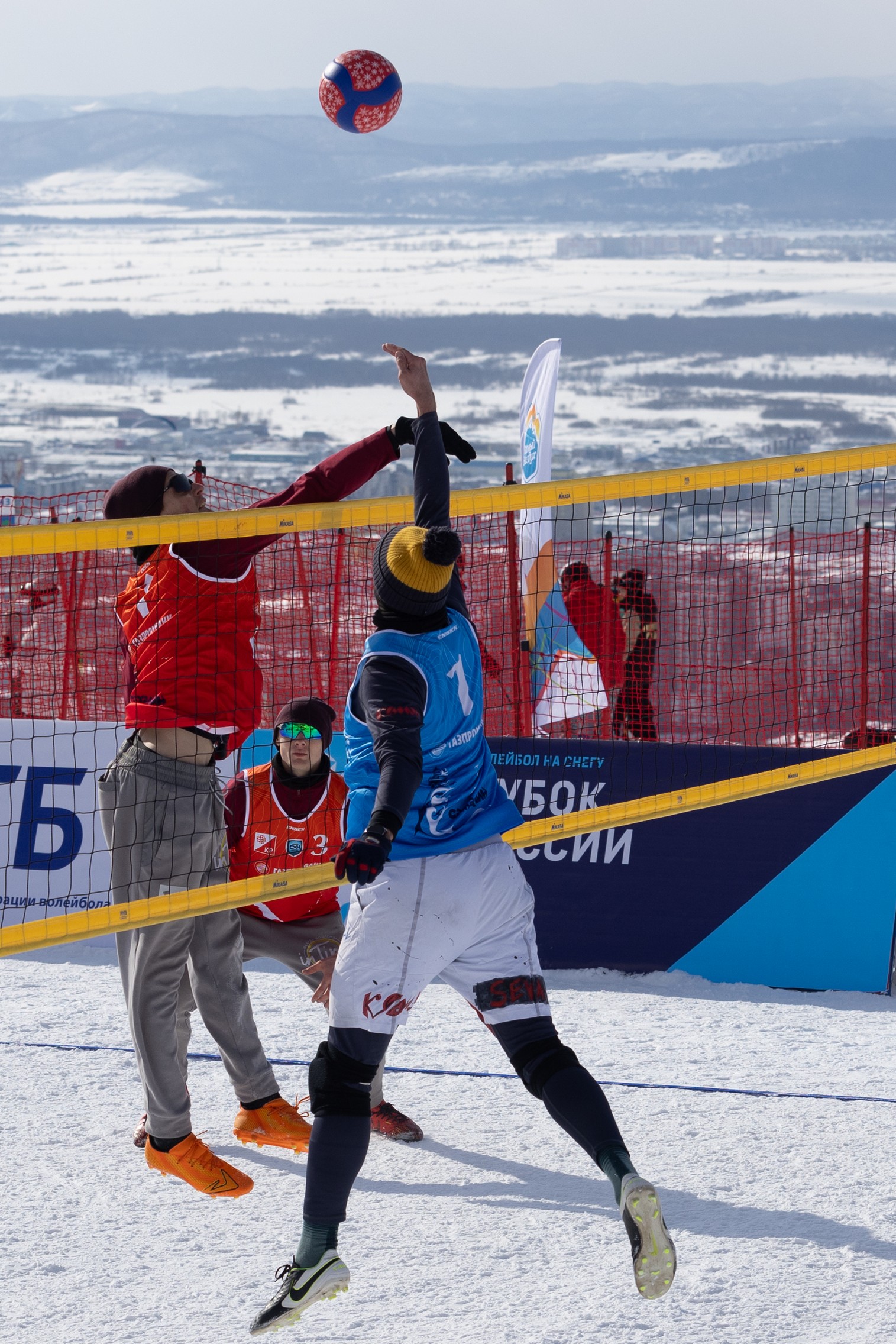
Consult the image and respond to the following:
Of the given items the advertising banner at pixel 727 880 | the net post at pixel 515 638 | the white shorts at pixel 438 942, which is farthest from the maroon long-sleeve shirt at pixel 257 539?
the advertising banner at pixel 727 880

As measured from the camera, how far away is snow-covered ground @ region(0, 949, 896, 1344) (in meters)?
3.65

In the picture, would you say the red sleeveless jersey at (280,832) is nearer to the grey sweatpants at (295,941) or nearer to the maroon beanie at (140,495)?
the grey sweatpants at (295,941)

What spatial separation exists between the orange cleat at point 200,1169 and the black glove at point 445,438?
7.61ft

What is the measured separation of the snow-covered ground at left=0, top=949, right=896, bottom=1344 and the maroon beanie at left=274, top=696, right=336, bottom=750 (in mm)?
1361

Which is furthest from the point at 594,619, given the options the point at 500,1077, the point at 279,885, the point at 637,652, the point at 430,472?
the point at 430,472

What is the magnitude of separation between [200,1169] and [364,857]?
5.66 ft

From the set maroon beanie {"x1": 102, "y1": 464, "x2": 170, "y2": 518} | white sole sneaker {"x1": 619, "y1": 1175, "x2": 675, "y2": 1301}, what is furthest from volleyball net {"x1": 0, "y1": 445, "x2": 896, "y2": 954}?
white sole sneaker {"x1": 619, "y1": 1175, "x2": 675, "y2": 1301}

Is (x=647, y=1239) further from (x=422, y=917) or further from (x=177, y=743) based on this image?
(x=177, y=743)

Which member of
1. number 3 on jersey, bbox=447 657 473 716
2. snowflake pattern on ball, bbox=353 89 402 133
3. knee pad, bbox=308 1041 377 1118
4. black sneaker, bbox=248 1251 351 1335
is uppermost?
snowflake pattern on ball, bbox=353 89 402 133

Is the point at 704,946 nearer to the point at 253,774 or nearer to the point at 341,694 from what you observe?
the point at 253,774

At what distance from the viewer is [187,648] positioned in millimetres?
4156

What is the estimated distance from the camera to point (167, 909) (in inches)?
168

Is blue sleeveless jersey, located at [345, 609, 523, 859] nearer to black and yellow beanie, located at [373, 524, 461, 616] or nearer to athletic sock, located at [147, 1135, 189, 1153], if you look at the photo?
black and yellow beanie, located at [373, 524, 461, 616]

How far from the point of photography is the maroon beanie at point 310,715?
203 inches
